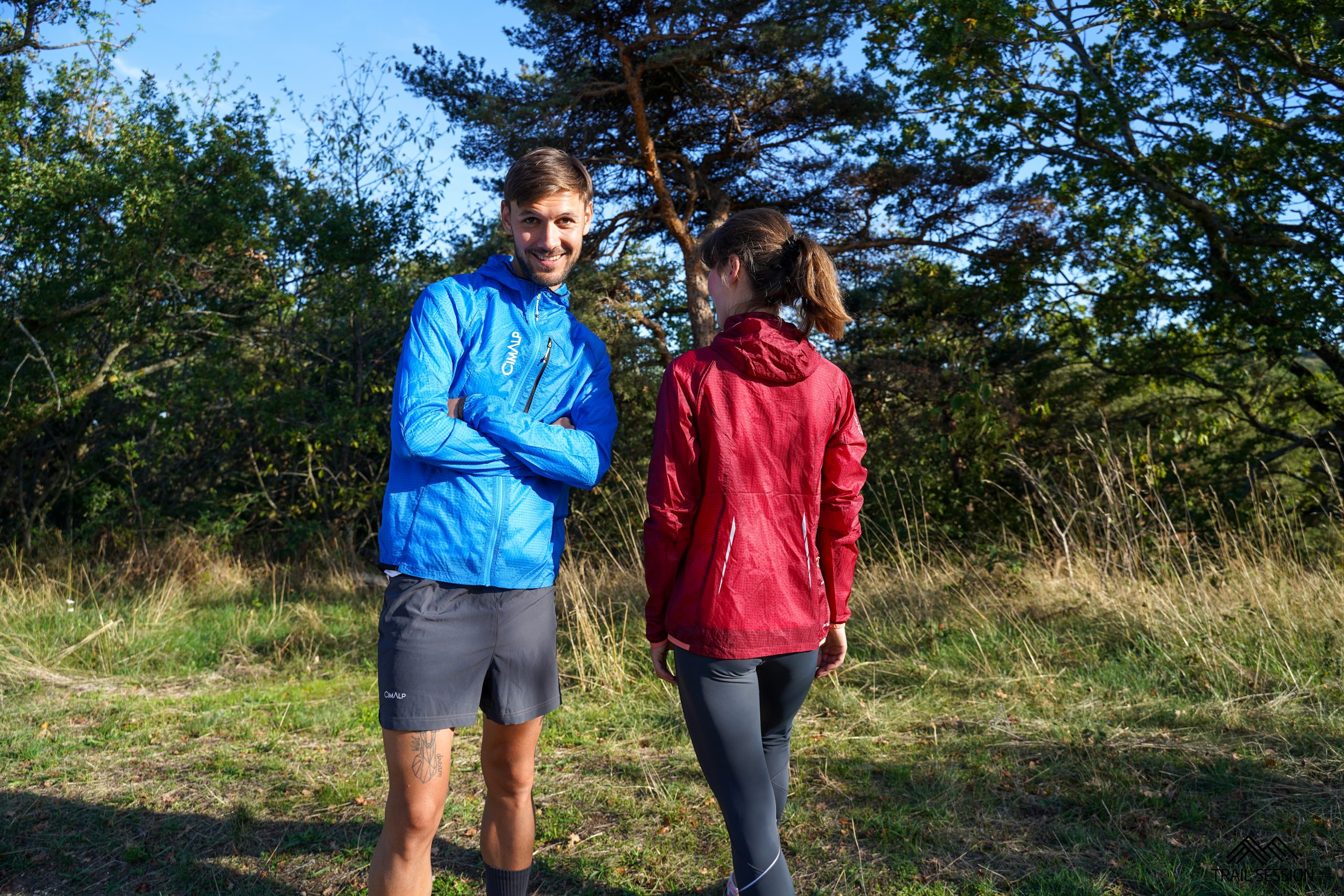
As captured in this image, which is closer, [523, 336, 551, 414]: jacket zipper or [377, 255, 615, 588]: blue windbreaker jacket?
[377, 255, 615, 588]: blue windbreaker jacket

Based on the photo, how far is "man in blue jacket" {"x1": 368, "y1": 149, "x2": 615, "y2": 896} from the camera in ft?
6.17

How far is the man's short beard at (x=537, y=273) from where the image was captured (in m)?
2.13

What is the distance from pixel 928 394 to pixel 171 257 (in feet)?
27.9

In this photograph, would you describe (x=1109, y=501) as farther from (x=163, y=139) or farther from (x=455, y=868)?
(x=163, y=139)

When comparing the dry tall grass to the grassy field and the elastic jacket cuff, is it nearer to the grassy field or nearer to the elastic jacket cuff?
the grassy field

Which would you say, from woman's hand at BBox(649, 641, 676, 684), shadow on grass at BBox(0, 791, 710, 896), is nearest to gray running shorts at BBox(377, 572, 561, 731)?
woman's hand at BBox(649, 641, 676, 684)

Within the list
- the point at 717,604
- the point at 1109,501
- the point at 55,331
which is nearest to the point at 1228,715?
the point at 1109,501

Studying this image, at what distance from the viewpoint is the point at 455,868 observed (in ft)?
9.45

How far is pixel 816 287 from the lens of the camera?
1964 mm

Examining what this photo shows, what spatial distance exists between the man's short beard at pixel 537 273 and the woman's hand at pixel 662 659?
903 mm

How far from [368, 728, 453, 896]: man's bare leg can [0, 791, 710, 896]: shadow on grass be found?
3.12 feet

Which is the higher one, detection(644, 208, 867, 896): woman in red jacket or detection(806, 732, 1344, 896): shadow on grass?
detection(644, 208, 867, 896): woman in red jacket

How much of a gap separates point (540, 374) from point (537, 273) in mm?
250

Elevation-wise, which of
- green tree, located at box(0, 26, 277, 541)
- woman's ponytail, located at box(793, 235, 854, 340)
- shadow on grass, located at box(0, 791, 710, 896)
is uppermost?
green tree, located at box(0, 26, 277, 541)
